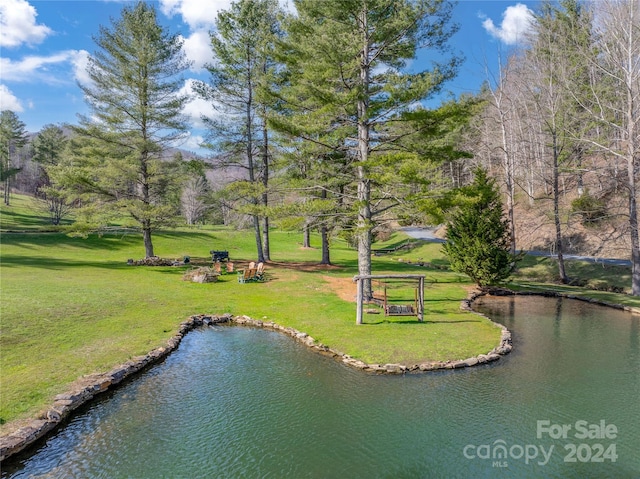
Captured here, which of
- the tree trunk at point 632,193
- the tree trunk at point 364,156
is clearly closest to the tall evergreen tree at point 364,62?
the tree trunk at point 364,156

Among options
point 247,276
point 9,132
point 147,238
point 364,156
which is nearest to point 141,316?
point 247,276

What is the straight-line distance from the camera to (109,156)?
77.2ft

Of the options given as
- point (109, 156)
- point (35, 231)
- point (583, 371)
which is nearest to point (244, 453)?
point (583, 371)

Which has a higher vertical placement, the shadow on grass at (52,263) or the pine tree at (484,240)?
the pine tree at (484,240)

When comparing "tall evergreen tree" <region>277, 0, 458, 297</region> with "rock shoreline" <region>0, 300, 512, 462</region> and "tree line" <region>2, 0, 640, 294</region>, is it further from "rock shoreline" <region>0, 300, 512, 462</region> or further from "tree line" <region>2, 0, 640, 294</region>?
"rock shoreline" <region>0, 300, 512, 462</region>

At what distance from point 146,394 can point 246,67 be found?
73.9 ft

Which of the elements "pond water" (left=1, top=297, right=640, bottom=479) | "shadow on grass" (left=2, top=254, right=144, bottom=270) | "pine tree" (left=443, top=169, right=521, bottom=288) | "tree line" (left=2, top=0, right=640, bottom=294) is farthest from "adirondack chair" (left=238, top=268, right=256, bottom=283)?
"pine tree" (left=443, top=169, right=521, bottom=288)

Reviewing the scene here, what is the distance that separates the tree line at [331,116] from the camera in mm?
14484

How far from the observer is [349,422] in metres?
7.48

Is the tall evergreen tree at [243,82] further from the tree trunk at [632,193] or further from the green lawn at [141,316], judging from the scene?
the tree trunk at [632,193]

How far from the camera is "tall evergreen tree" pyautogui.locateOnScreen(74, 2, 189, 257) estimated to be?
22.4 meters

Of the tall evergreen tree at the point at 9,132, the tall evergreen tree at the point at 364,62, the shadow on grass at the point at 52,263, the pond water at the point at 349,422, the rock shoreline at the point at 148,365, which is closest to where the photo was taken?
the pond water at the point at 349,422

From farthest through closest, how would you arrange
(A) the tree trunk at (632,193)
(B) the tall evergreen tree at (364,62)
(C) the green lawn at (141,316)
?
(A) the tree trunk at (632,193) → (B) the tall evergreen tree at (364,62) → (C) the green lawn at (141,316)

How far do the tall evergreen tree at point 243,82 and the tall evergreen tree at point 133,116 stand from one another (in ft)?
8.39
